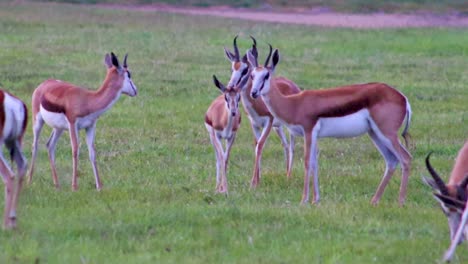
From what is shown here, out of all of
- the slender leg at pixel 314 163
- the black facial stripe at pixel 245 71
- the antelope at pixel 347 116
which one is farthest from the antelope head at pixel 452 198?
the black facial stripe at pixel 245 71

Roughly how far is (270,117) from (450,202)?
4065 mm

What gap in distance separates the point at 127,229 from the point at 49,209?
3.50 feet

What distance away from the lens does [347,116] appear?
951cm

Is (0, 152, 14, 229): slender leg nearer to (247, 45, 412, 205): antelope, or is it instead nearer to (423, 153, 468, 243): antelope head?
(247, 45, 412, 205): antelope

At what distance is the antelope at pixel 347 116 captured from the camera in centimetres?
952

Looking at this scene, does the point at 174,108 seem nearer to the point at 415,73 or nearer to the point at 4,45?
the point at 415,73

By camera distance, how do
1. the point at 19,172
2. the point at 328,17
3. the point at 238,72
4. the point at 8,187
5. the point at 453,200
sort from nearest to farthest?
the point at 453,200 < the point at 8,187 < the point at 19,172 < the point at 238,72 < the point at 328,17

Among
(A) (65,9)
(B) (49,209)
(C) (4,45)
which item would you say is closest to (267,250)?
(B) (49,209)

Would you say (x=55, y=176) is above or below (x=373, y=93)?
below

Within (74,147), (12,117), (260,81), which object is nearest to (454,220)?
(260,81)

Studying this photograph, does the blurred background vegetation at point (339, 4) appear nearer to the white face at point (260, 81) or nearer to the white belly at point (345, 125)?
the white face at point (260, 81)

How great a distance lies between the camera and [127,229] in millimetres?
7906

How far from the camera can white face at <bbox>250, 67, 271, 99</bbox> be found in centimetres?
980

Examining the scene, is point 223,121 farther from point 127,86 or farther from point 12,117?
point 12,117
